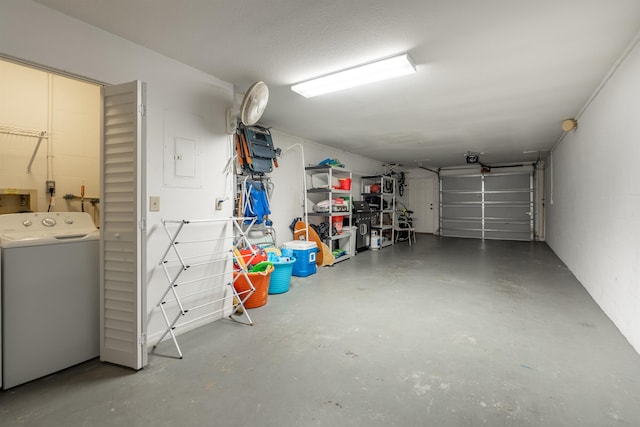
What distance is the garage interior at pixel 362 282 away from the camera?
1794mm

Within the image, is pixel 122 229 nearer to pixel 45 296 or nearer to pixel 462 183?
pixel 45 296

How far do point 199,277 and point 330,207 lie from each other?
3202 mm

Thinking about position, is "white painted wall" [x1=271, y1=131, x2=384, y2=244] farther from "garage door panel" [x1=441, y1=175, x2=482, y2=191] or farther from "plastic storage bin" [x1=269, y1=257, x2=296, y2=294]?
"garage door panel" [x1=441, y1=175, x2=482, y2=191]

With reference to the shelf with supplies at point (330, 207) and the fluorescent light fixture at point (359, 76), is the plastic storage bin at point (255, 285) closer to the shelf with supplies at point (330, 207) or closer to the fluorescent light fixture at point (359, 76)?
the fluorescent light fixture at point (359, 76)

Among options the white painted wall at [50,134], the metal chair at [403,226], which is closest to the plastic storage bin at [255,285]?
the white painted wall at [50,134]

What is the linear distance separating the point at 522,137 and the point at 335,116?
388 centimetres

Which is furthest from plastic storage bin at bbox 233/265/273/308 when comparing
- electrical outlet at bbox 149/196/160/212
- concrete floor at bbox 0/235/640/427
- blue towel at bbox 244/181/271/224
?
electrical outlet at bbox 149/196/160/212

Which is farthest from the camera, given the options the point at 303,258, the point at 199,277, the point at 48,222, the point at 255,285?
the point at 303,258

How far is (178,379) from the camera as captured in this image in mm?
2008

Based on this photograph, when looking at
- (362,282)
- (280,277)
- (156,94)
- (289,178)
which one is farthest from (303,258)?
(156,94)

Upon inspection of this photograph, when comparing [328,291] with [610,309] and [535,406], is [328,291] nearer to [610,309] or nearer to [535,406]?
[535,406]

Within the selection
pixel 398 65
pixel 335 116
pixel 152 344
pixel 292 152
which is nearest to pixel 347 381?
pixel 152 344

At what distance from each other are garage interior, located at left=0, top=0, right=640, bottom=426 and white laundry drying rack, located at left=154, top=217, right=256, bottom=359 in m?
0.10

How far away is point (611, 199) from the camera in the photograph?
2.95m
